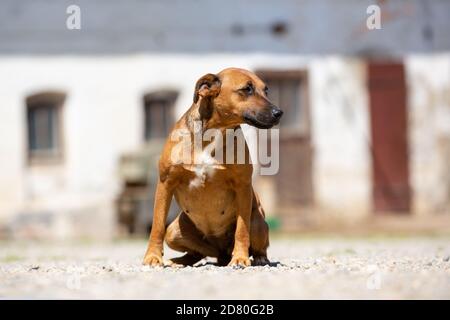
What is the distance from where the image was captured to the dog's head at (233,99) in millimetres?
7785

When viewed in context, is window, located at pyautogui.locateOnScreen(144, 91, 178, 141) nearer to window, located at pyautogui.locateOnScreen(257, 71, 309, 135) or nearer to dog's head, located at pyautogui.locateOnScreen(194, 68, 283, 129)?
window, located at pyautogui.locateOnScreen(257, 71, 309, 135)

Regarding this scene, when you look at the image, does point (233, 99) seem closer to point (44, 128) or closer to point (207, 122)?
point (207, 122)

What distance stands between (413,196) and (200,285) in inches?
648

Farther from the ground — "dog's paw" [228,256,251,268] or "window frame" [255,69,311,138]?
"window frame" [255,69,311,138]

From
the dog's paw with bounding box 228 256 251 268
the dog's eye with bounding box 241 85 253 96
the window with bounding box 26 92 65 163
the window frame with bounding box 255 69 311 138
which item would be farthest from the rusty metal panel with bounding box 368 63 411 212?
the dog's paw with bounding box 228 256 251 268

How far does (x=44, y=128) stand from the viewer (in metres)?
21.4

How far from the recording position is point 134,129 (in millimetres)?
21266

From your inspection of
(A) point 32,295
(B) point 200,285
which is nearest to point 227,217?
(B) point 200,285

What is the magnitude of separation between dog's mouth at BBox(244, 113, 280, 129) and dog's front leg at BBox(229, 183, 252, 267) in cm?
53

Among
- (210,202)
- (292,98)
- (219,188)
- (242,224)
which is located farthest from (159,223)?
(292,98)

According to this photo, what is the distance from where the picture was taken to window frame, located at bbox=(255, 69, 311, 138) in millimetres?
21688

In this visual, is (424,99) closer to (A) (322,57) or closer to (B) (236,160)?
(A) (322,57)

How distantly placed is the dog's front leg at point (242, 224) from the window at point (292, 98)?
46.3 feet

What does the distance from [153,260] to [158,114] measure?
14.0 m
